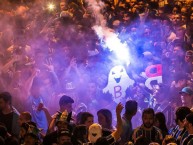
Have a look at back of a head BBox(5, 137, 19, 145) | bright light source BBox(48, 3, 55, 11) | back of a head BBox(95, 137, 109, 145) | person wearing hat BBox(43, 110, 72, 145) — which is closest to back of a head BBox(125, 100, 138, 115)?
person wearing hat BBox(43, 110, 72, 145)

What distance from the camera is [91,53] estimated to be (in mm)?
11609

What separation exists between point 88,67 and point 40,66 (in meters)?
1.08

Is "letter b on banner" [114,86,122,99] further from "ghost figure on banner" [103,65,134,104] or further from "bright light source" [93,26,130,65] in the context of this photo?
"bright light source" [93,26,130,65]

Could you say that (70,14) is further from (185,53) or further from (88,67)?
(185,53)

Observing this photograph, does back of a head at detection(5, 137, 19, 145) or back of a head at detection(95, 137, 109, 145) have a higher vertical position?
back of a head at detection(5, 137, 19, 145)

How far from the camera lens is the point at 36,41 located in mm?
11820

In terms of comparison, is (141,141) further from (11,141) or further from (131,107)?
(11,141)

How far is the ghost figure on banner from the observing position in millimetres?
10555

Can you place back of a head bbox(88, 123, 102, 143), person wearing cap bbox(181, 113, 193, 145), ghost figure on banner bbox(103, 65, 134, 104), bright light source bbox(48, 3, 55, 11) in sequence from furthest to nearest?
1. bright light source bbox(48, 3, 55, 11)
2. ghost figure on banner bbox(103, 65, 134, 104)
3. back of a head bbox(88, 123, 102, 143)
4. person wearing cap bbox(181, 113, 193, 145)

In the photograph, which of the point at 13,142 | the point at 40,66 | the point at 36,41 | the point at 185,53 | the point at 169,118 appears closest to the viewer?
the point at 13,142

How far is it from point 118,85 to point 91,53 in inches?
52.9

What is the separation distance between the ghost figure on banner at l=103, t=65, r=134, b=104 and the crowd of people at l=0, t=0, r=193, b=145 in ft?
0.14

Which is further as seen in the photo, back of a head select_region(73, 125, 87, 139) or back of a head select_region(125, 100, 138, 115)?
back of a head select_region(125, 100, 138, 115)

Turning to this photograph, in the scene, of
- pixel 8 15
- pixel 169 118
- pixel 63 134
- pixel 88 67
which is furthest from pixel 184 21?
pixel 63 134
